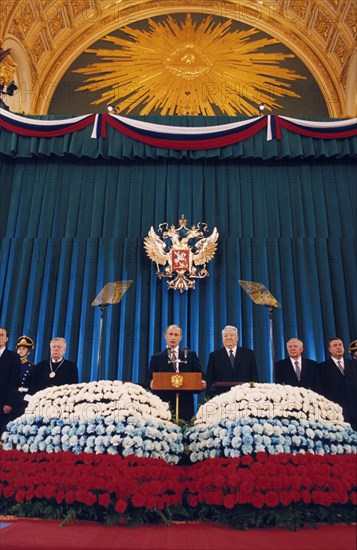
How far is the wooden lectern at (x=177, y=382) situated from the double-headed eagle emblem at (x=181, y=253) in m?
3.76

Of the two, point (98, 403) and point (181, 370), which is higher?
point (181, 370)

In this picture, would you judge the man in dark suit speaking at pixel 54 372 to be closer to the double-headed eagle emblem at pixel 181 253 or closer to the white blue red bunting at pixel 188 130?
the double-headed eagle emblem at pixel 181 253

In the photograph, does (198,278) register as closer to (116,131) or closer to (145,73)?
(116,131)

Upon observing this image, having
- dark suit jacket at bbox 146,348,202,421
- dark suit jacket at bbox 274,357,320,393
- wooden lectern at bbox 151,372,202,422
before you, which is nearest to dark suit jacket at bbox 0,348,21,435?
dark suit jacket at bbox 146,348,202,421

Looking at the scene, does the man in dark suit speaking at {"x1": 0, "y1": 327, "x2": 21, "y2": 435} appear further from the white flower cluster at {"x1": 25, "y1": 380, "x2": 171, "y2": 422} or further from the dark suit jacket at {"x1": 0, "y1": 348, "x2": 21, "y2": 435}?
the white flower cluster at {"x1": 25, "y1": 380, "x2": 171, "y2": 422}

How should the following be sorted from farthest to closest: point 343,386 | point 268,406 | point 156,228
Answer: point 156,228 < point 343,386 < point 268,406

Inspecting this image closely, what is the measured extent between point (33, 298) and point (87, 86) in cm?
441

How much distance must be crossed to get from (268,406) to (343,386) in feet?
7.56

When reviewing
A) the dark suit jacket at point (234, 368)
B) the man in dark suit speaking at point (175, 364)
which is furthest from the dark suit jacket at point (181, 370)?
the dark suit jacket at point (234, 368)

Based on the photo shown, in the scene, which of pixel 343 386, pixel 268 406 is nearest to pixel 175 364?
pixel 268 406

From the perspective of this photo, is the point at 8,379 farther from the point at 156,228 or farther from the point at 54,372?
the point at 156,228

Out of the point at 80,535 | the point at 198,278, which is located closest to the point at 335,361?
the point at 198,278

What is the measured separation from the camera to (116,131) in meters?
7.65

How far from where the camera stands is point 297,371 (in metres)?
4.99
